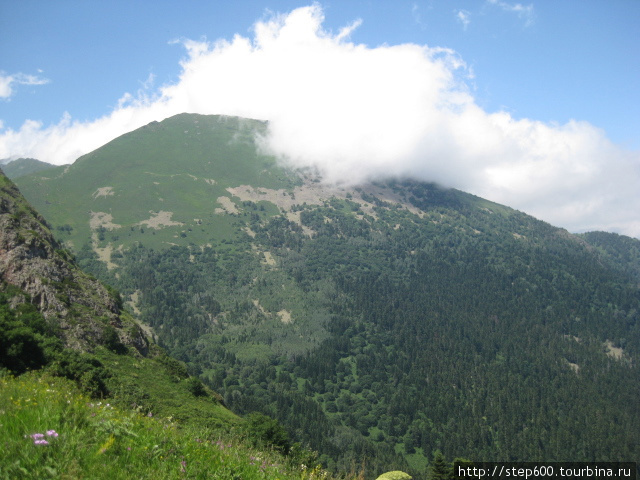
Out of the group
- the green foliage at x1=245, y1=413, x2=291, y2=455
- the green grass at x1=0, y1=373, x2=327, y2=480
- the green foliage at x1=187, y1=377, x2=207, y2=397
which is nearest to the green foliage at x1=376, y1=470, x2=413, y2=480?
the green grass at x1=0, y1=373, x2=327, y2=480

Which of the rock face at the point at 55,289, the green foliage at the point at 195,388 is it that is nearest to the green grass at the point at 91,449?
the rock face at the point at 55,289

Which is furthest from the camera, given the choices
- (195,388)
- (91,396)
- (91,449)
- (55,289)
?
(55,289)

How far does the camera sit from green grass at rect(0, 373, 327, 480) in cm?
725

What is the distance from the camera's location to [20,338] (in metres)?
30.1

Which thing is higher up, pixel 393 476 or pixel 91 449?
pixel 91 449

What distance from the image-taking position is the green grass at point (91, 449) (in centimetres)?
725

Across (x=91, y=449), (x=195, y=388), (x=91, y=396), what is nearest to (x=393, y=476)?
(x=91, y=449)

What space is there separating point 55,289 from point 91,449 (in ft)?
174

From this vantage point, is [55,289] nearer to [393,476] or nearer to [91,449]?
[393,476]

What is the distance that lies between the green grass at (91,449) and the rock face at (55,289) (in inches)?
1671

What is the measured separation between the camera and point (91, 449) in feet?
25.8

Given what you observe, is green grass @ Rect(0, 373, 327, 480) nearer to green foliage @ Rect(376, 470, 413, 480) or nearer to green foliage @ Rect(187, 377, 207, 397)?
green foliage @ Rect(376, 470, 413, 480)

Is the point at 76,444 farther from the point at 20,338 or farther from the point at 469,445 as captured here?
the point at 469,445

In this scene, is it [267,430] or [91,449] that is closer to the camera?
[91,449]
